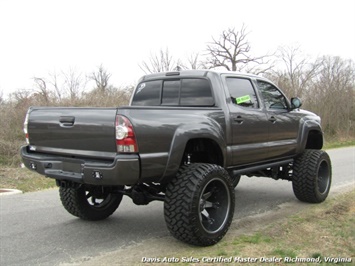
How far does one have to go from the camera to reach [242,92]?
5.42 meters

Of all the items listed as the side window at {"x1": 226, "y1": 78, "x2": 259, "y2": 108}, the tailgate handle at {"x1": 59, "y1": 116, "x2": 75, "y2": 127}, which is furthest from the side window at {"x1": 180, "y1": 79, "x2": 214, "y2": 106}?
the tailgate handle at {"x1": 59, "y1": 116, "x2": 75, "y2": 127}

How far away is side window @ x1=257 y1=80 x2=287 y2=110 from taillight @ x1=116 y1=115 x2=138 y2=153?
282 centimetres

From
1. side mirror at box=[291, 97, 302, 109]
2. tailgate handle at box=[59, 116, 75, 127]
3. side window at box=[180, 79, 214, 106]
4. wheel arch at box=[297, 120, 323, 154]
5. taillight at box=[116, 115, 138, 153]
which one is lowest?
wheel arch at box=[297, 120, 323, 154]

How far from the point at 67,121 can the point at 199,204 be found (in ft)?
5.45

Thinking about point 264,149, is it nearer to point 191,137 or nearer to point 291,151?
point 291,151

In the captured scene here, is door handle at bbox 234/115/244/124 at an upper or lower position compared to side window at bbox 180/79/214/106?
lower

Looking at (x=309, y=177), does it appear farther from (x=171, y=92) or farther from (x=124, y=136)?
(x=124, y=136)

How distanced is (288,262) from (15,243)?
3.10m

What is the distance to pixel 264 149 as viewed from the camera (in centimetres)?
552

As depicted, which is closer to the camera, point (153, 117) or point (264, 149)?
point (153, 117)

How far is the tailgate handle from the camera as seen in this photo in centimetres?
406

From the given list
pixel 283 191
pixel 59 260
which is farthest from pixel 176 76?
pixel 283 191

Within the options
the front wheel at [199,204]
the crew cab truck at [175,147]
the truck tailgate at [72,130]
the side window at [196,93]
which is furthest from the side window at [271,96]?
the truck tailgate at [72,130]

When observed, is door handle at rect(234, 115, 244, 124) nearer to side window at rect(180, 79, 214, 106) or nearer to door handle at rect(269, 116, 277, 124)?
side window at rect(180, 79, 214, 106)
